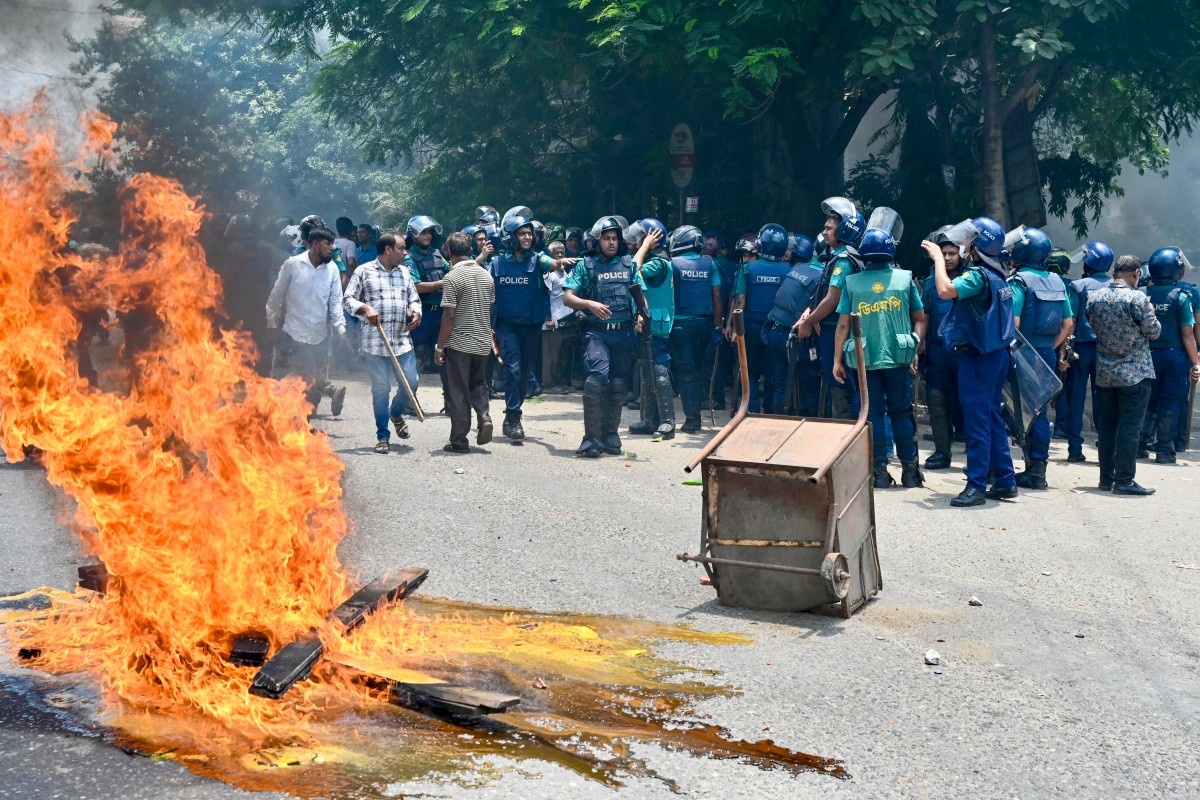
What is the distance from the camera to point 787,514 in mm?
6082

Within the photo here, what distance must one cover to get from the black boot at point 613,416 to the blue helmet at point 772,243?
7.58 feet

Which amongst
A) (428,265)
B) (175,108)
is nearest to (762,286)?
(428,265)

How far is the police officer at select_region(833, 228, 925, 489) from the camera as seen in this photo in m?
9.44

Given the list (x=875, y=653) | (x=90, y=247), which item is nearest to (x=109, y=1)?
(x=90, y=247)

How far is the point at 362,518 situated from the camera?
26.9 ft

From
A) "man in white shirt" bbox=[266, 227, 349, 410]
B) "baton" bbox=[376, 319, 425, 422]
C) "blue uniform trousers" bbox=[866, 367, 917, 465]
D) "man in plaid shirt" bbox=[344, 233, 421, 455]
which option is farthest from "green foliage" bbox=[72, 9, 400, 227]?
"blue uniform trousers" bbox=[866, 367, 917, 465]

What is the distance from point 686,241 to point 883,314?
3.92m

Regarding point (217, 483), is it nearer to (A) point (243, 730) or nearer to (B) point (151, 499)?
(B) point (151, 499)

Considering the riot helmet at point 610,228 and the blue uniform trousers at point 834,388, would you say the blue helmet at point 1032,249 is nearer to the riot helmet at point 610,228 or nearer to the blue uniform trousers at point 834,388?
the blue uniform trousers at point 834,388

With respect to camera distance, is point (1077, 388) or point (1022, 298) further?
point (1077, 388)

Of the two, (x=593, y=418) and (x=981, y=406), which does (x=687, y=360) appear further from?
(x=981, y=406)

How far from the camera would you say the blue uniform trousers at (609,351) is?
36.7 ft

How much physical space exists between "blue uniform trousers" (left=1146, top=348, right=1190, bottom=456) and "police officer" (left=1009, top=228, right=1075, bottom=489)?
1585mm

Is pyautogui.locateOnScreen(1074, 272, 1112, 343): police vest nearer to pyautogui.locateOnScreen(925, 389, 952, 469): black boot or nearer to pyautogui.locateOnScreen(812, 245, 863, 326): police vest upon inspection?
pyautogui.locateOnScreen(925, 389, 952, 469): black boot
